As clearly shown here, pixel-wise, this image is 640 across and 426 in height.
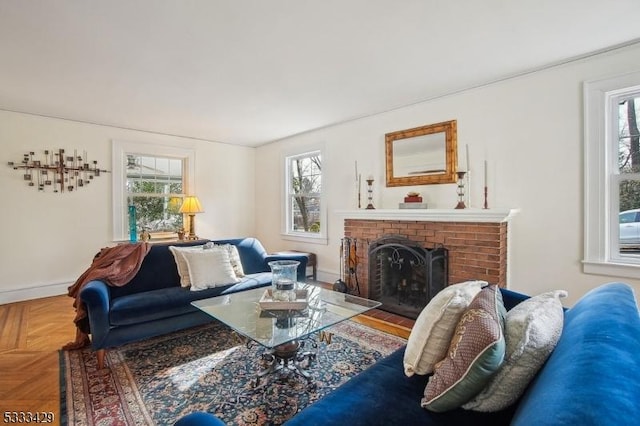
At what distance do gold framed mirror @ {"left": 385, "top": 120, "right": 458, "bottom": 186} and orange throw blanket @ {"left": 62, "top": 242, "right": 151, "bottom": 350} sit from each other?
2.90m

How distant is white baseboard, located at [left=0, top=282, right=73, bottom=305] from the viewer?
3.82 m

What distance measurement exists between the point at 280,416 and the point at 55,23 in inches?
113

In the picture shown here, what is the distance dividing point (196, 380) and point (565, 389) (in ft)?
6.80

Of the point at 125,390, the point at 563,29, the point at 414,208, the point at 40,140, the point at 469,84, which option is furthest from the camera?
the point at 40,140

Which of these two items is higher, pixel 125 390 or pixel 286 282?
pixel 286 282

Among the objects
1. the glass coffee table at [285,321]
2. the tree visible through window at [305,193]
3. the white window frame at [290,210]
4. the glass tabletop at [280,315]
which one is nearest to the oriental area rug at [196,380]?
the glass coffee table at [285,321]

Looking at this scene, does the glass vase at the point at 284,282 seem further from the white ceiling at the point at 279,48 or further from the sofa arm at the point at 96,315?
the white ceiling at the point at 279,48

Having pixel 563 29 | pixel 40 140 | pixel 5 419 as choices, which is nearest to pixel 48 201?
pixel 40 140

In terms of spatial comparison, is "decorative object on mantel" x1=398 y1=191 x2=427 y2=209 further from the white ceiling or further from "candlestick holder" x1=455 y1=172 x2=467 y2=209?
the white ceiling

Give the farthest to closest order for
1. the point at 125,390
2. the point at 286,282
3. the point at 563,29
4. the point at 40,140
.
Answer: the point at 40,140, the point at 286,282, the point at 563,29, the point at 125,390

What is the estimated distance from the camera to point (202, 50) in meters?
2.44

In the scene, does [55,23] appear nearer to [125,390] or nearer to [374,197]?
[125,390]

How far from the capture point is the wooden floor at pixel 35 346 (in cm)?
188

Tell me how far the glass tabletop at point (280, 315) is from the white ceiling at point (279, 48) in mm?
1948
